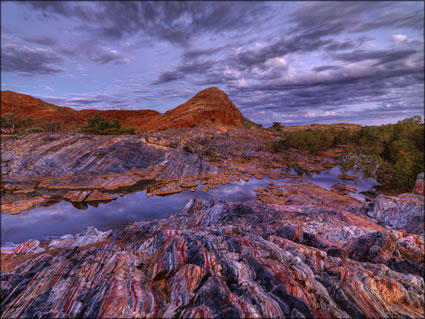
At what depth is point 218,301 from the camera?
6.54m

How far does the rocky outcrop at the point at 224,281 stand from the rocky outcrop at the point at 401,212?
6594 mm

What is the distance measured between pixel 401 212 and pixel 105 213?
31642 mm

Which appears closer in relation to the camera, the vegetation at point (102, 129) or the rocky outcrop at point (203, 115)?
the vegetation at point (102, 129)

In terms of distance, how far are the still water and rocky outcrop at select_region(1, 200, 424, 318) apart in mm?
7673

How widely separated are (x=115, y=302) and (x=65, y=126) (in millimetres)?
111735

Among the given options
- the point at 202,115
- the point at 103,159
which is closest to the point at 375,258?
the point at 103,159

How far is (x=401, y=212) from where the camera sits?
1747cm

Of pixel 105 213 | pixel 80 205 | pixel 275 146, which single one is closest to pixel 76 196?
pixel 80 205

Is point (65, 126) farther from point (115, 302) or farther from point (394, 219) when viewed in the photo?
point (394, 219)

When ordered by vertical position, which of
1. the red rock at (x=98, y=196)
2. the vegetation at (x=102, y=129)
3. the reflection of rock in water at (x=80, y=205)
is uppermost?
the vegetation at (x=102, y=129)

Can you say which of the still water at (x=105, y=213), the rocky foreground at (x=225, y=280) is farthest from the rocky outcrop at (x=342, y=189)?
the rocky foreground at (x=225, y=280)

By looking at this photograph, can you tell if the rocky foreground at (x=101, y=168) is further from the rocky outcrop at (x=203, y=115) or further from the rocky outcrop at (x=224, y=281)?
the rocky outcrop at (x=203, y=115)

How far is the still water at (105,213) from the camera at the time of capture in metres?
18.5

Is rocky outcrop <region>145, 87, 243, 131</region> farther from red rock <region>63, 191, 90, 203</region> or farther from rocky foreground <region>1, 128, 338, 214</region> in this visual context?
red rock <region>63, 191, 90, 203</region>
